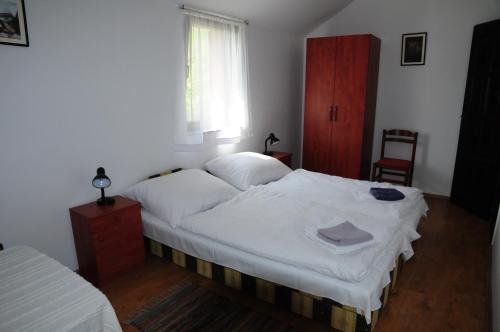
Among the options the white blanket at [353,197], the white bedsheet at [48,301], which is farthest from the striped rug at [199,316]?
the white blanket at [353,197]

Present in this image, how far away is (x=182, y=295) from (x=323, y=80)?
124 inches

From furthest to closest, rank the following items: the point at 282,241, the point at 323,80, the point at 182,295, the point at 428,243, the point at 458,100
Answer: the point at 323,80 → the point at 458,100 → the point at 428,243 → the point at 182,295 → the point at 282,241

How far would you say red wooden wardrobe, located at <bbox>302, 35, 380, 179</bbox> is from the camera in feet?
12.9

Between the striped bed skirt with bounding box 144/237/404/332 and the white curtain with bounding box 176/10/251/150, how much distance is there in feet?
3.97

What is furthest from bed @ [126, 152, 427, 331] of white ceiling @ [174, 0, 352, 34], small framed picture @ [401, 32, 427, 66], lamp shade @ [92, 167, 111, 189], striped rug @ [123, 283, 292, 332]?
small framed picture @ [401, 32, 427, 66]

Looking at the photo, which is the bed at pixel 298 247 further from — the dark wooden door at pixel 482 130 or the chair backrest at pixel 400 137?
the chair backrest at pixel 400 137

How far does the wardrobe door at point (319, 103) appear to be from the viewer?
4121 mm

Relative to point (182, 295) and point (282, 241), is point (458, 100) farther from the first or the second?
point (182, 295)

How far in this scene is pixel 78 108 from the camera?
2309 mm

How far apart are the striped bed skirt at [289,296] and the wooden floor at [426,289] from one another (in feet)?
→ 0.16

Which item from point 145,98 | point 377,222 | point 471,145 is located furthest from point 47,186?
point 471,145

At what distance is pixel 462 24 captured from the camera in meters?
3.68

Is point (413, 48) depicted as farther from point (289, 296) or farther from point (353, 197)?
point (289, 296)

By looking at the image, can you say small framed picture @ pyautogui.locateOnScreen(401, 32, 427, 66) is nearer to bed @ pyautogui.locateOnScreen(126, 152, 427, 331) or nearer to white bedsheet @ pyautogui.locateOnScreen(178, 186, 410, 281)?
bed @ pyautogui.locateOnScreen(126, 152, 427, 331)
